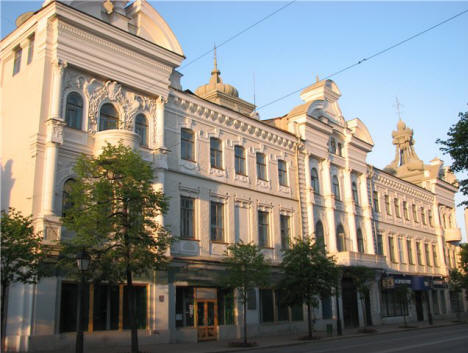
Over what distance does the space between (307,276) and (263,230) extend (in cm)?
537

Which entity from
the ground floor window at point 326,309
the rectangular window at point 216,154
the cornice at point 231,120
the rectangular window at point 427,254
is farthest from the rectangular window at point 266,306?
the rectangular window at point 427,254

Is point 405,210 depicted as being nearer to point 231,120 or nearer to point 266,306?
point 266,306

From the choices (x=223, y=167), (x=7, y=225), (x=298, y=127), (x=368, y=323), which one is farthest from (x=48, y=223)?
(x=368, y=323)

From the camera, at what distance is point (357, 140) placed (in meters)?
39.6

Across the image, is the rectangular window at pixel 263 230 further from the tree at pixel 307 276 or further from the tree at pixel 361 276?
the tree at pixel 361 276

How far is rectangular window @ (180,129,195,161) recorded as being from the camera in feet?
85.5

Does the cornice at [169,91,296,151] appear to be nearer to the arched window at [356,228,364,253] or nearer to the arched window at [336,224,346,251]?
the arched window at [336,224,346,251]

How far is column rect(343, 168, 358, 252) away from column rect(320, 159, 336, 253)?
273cm

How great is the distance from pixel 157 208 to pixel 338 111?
953 inches

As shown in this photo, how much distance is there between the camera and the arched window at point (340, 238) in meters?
35.8

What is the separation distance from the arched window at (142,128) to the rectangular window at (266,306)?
1099 cm

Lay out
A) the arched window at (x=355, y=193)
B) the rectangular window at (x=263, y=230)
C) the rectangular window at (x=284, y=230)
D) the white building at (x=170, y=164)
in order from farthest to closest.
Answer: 1. the arched window at (x=355, y=193)
2. the rectangular window at (x=284, y=230)
3. the rectangular window at (x=263, y=230)
4. the white building at (x=170, y=164)

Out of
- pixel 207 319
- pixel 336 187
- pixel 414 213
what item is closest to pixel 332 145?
pixel 336 187

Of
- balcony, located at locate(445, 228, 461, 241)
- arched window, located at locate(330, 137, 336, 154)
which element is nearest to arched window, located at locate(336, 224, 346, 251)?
arched window, located at locate(330, 137, 336, 154)
